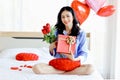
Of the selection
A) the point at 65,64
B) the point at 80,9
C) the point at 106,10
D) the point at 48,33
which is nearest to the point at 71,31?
the point at 48,33

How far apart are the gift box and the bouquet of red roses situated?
72mm

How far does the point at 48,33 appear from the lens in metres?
2.13

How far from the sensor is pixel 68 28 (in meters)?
2.20

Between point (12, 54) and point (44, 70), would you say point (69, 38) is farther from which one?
point (12, 54)

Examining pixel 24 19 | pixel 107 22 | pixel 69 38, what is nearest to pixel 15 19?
pixel 24 19

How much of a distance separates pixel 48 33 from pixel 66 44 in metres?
0.17

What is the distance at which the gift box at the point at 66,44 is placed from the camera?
2090mm

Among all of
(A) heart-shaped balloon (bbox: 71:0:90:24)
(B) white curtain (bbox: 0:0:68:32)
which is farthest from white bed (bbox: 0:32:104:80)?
(A) heart-shaped balloon (bbox: 71:0:90:24)

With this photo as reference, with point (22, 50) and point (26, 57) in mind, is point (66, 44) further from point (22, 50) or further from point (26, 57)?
point (22, 50)

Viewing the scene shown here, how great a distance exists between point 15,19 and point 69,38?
1327 mm

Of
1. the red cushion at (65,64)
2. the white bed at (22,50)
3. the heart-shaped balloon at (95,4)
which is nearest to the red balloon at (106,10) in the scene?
the heart-shaped balloon at (95,4)

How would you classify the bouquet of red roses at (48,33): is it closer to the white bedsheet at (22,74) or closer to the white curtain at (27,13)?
the white bedsheet at (22,74)

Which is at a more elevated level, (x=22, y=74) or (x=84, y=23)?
(x=84, y=23)

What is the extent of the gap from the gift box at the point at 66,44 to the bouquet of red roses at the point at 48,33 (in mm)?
72
